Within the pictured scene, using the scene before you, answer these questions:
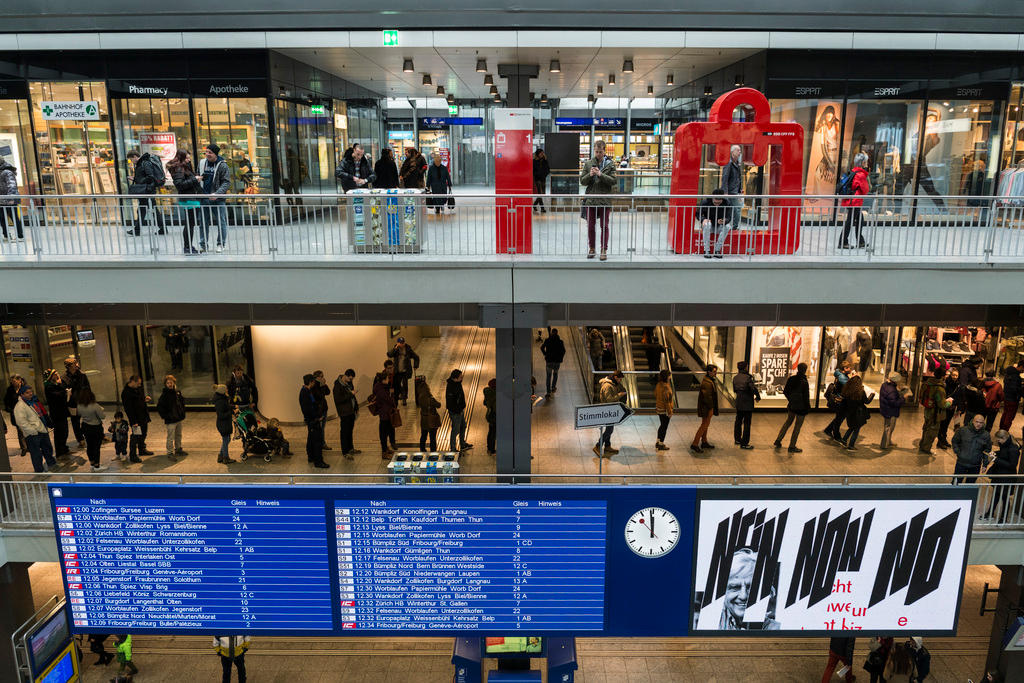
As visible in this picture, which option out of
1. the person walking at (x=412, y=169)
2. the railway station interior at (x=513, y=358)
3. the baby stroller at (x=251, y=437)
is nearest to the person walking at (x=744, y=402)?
the railway station interior at (x=513, y=358)

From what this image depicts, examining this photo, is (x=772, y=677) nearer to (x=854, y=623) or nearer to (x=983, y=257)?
(x=854, y=623)

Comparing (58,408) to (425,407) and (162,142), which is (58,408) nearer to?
(162,142)

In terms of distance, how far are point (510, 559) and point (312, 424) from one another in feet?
17.7

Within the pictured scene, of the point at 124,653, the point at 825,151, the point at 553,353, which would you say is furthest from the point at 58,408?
the point at 825,151

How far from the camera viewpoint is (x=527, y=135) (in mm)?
11258

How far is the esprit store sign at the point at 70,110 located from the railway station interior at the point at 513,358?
0.20 feet

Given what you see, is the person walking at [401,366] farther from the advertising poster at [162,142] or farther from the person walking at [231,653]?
the advertising poster at [162,142]

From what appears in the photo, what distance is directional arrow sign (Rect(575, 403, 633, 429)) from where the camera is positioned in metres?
9.72

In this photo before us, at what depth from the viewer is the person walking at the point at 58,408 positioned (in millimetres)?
13445

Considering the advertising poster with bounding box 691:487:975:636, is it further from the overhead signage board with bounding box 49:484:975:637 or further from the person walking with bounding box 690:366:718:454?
Answer: the person walking with bounding box 690:366:718:454

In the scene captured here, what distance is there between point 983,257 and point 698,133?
162 inches

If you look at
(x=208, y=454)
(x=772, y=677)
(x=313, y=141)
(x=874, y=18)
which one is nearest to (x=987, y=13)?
(x=874, y=18)

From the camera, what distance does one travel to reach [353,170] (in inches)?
479

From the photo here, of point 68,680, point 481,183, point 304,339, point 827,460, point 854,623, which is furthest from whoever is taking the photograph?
point 481,183
